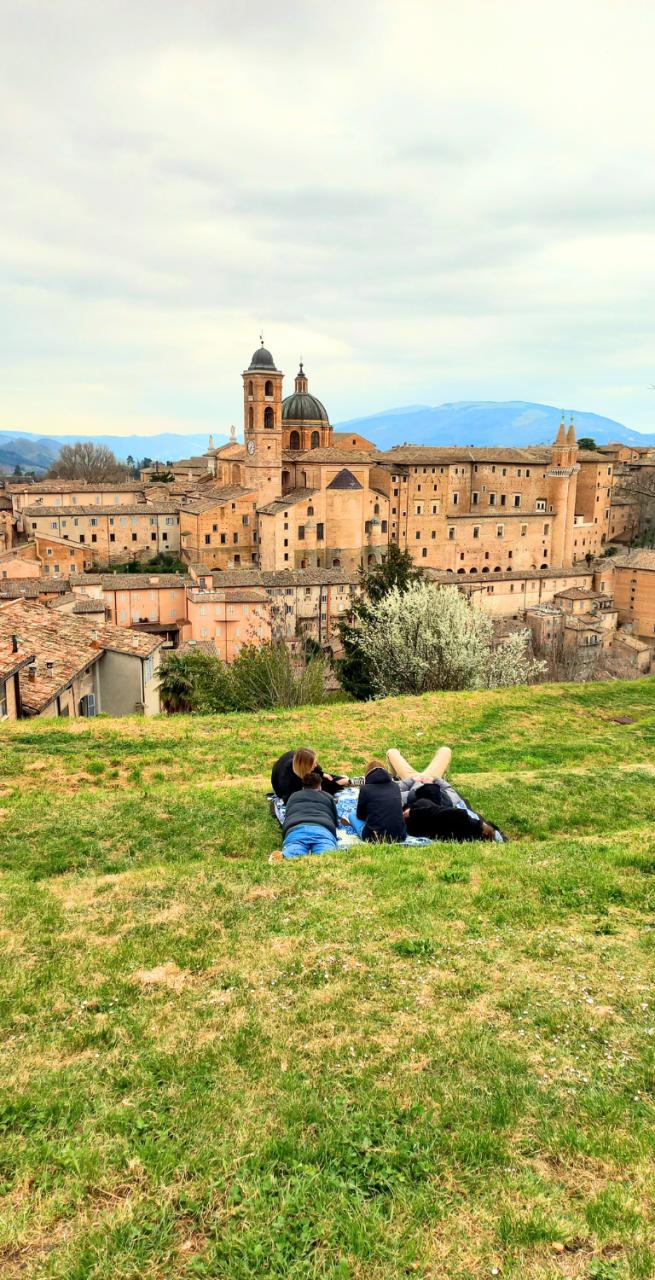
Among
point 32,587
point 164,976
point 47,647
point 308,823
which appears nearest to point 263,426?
point 32,587

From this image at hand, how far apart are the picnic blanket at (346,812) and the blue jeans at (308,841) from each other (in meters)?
0.17

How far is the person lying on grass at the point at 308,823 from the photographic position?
294 inches

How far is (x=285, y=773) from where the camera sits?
28.1 ft

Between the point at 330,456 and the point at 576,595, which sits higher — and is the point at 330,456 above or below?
above

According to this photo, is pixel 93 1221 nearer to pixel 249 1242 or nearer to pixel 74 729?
pixel 249 1242

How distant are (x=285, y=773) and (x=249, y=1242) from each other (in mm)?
5563

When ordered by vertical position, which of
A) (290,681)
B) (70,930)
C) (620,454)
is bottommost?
(290,681)

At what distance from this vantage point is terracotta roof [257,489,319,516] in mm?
59031

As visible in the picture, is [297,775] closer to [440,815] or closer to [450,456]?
[440,815]

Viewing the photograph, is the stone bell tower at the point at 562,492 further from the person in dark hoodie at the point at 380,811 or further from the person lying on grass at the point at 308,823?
the person lying on grass at the point at 308,823

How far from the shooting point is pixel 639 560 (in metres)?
63.0

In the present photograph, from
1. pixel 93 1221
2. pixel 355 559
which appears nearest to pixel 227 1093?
pixel 93 1221

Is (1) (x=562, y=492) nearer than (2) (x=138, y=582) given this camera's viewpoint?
No

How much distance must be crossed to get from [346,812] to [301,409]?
65.4 m
